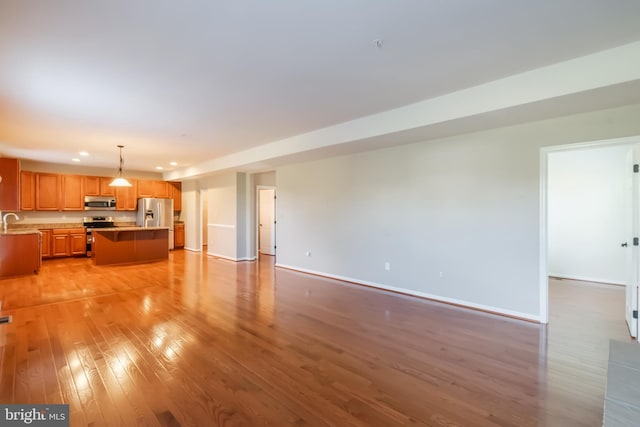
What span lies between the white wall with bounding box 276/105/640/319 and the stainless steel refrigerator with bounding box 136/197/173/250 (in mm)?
5665

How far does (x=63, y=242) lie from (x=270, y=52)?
8650 millimetres

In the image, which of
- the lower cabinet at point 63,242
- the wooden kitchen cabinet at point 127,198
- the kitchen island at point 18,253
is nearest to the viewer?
the kitchen island at point 18,253

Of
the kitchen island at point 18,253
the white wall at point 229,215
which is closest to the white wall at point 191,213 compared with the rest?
the white wall at point 229,215

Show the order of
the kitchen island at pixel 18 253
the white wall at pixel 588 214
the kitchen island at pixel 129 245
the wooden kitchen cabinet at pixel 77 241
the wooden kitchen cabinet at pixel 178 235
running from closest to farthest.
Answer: the white wall at pixel 588 214 < the kitchen island at pixel 18 253 < the kitchen island at pixel 129 245 < the wooden kitchen cabinet at pixel 77 241 < the wooden kitchen cabinet at pixel 178 235

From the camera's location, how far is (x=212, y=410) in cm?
201

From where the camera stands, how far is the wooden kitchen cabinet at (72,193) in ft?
26.7

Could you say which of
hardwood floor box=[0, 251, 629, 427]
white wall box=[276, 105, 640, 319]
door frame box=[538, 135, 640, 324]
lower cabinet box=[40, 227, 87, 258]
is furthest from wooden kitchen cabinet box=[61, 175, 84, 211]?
door frame box=[538, 135, 640, 324]

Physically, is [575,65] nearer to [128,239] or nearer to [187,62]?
[187,62]

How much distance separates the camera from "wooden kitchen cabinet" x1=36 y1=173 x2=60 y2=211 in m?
7.76

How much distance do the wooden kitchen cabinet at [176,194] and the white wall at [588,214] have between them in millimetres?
10416

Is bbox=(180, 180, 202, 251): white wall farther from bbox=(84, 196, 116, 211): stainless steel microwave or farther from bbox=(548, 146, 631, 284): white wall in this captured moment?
bbox=(548, 146, 631, 284): white wall

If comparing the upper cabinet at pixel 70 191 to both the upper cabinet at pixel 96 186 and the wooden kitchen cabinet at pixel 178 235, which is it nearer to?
the upper cabinet at pixel 96 186

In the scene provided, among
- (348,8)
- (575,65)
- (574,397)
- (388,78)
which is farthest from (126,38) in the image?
(574,397)

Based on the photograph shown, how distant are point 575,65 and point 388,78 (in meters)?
1.62
